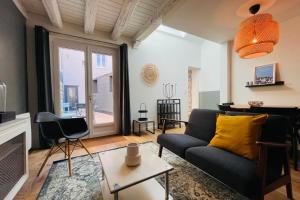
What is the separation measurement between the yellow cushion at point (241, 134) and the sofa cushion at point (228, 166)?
0.22 ft

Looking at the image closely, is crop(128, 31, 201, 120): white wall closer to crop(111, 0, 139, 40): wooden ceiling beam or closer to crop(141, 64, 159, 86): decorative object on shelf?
crop(141, 64, 159, 86): decorative object on shelf

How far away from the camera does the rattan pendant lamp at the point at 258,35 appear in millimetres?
1758

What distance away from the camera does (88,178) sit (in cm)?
174

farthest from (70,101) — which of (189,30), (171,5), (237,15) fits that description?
(237,15)

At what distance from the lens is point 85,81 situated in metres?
3.31

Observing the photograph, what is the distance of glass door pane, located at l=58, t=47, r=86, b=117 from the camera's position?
121 inches

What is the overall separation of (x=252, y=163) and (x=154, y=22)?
278 centimetres

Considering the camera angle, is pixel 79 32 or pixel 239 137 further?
pixel 79 32

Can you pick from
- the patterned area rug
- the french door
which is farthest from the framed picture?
the french door

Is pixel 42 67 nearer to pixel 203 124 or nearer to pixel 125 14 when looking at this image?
pixel 125 14

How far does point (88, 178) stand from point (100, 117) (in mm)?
1977

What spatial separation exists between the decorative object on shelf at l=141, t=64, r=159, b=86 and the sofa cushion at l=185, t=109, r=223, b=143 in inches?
83.2

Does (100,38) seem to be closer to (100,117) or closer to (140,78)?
(140,78)

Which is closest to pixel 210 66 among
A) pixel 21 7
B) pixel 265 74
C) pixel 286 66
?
pixel 265 74
